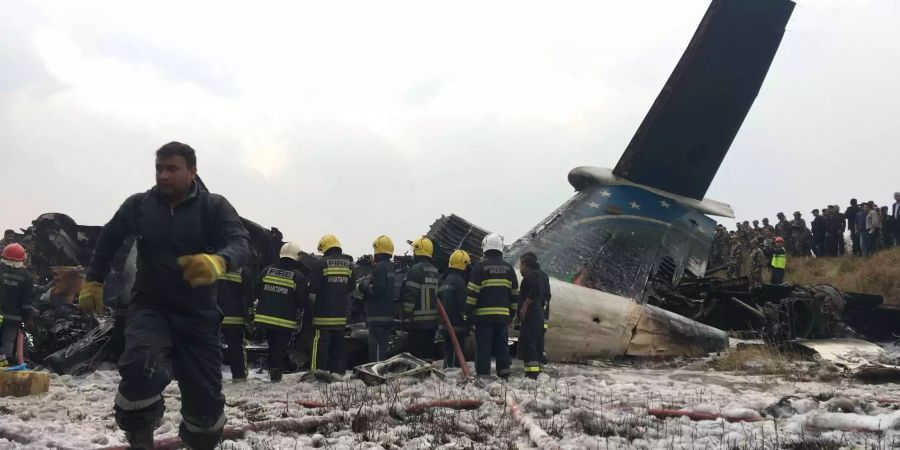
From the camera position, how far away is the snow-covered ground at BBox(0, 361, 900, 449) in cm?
402

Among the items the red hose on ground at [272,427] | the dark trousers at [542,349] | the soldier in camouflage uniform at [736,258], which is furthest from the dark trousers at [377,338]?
the soldier in camouflage uniform at [736,258]

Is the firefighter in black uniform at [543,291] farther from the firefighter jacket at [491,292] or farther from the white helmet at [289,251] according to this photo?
the white helmet at [289,251]

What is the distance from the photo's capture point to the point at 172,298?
11.6 feet

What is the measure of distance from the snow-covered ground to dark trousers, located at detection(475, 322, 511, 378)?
0.52 m

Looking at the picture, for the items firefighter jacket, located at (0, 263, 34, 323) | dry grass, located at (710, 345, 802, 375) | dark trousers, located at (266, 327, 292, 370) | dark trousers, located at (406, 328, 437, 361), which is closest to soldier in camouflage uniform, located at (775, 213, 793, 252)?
dry grass, located at (710, 345, 802, 375)

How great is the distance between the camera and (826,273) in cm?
1944

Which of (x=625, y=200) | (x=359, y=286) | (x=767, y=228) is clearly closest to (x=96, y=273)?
(x=359, y=286)

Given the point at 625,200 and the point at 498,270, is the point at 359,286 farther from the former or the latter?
the point at 625,200

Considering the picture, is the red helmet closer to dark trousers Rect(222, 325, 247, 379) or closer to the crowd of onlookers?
dark trousers Rect(222, 325, 247, 379)

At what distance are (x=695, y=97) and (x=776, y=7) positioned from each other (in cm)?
177

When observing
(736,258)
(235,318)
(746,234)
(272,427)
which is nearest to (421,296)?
(235,318)

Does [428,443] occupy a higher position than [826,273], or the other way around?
[826,273]

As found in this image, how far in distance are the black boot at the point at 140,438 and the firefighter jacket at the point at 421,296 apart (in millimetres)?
5520

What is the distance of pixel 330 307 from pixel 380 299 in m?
1.00
